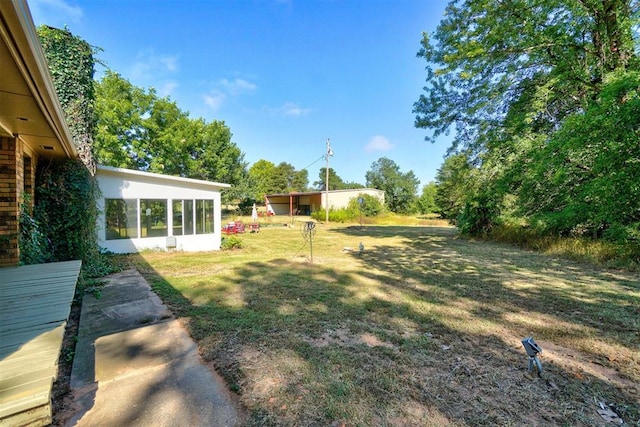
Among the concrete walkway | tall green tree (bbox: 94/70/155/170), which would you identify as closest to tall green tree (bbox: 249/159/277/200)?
tall green tree (bbox: 94/70/155/170)

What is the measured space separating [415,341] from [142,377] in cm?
260

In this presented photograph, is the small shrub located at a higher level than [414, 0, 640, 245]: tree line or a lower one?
lower

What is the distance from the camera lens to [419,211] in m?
32.8

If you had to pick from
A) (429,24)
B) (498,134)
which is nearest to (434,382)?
(498,134)

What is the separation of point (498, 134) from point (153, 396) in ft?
37.4

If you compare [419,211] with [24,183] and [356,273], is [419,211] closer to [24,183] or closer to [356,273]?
[356,273]

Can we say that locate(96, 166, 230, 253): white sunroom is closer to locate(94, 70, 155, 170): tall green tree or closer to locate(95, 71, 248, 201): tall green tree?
locate(95, 71, 248, 201): tall green tree

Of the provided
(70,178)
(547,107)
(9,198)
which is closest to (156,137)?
(70,178)

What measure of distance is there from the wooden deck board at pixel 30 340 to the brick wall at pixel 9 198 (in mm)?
746

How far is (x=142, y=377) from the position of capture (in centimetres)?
220

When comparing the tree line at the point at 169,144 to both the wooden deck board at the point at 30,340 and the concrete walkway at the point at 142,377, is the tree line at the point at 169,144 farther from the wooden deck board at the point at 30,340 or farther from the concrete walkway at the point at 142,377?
the concrete walkway at the point at 142,377

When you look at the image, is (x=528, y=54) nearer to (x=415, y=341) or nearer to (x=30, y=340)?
(x=415, y=341)

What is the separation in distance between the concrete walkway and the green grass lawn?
17 cm

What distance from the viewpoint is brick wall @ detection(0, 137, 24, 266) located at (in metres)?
3.50
